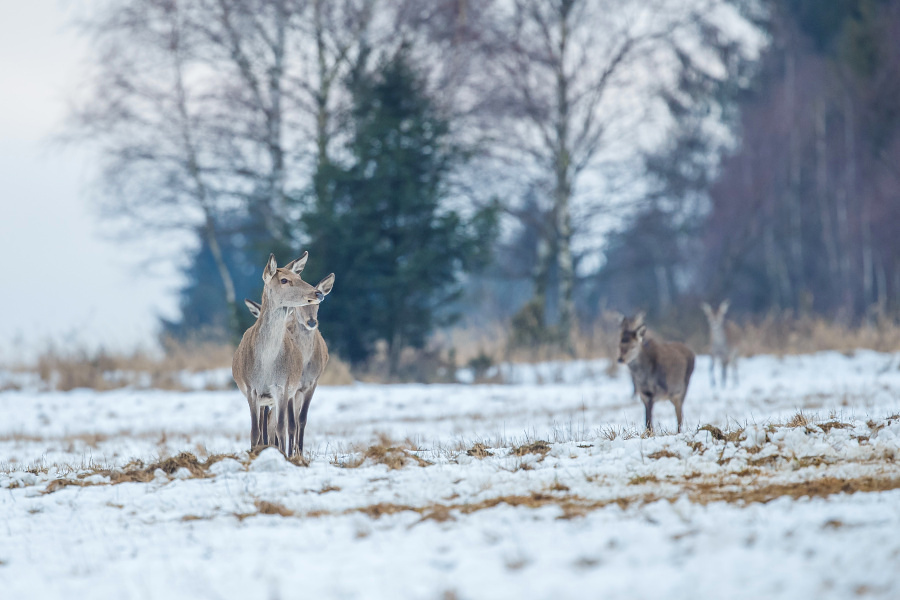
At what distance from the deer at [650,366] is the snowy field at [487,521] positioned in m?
1.89

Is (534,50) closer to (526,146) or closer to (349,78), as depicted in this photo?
(526,146)

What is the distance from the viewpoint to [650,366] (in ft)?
33.2

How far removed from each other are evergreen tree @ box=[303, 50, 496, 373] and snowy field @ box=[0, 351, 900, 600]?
9.71 m

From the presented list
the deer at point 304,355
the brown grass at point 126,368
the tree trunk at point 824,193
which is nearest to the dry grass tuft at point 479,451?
the deer at point 304,355

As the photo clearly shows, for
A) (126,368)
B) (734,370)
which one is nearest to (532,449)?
(734,370)

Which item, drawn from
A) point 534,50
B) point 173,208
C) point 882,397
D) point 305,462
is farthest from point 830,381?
point 173,208

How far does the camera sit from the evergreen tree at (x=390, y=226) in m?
18.5

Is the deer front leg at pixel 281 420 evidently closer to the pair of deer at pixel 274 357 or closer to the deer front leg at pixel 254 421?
the pair of deer at pixel 274 357

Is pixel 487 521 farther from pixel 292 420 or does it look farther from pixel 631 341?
pixel 631 341

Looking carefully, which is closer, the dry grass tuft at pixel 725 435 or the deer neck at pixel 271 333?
the dry grass tuft at pixel 725 435

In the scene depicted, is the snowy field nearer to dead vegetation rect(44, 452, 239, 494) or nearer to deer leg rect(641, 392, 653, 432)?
dead vegetation rect(44, 452, 239, 494)

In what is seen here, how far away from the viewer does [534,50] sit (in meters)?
21.8

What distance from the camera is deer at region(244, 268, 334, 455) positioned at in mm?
8273

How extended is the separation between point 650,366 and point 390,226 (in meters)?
9.95
